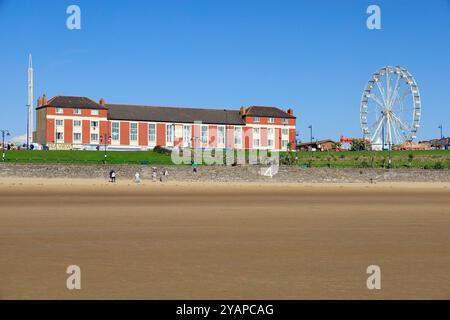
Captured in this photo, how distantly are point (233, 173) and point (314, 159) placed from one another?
2424 centimetres

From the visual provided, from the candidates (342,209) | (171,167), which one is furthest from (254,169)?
(342,209)

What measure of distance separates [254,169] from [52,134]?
159 ft

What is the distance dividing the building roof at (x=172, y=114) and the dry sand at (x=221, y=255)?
85007 millimetres

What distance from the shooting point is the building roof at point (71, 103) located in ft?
326

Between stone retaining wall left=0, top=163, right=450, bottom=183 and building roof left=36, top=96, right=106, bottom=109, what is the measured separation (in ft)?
142

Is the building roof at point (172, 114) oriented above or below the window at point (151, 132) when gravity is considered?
above

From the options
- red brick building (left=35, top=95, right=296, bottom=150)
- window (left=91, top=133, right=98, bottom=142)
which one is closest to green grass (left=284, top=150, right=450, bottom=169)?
red brick building (left=35, top=95, right=296, bottom=150)

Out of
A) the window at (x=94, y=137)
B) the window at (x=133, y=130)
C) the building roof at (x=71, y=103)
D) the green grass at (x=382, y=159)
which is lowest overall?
the green grass at (x=382, y=159)

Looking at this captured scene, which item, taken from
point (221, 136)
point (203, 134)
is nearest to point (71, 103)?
point (203, 134)

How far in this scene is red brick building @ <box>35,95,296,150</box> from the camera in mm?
99750

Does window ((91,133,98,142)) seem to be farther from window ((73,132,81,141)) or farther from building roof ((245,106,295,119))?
building roof ((245,106,295,119))

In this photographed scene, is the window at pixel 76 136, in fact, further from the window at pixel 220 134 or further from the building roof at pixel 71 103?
the window at pixel 220 134

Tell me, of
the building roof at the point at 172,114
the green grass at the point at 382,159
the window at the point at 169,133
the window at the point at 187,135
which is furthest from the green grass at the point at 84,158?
the window at the point at 187,135
